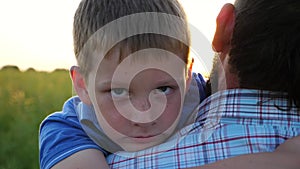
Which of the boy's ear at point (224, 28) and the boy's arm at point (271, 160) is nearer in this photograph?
the boy's arm at point (271, 160)

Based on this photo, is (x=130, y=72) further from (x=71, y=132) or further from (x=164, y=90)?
(x=71, y=132)

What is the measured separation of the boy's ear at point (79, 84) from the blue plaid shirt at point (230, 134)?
8.7 inches

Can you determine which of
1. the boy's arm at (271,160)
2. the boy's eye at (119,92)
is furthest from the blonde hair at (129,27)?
the boy's arm at (271,160)

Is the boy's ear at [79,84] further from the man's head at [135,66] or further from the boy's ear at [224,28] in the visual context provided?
the boy's ear at [224,28]

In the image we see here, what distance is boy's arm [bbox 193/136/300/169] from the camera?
5.30ft

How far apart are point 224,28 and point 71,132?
0.54m

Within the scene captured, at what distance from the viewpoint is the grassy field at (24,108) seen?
18.1 ft

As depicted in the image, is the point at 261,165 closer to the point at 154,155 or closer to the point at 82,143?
the point at 154,155

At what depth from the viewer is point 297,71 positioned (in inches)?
66.6

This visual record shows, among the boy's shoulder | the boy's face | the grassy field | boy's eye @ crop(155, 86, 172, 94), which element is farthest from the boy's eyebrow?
the grassy field

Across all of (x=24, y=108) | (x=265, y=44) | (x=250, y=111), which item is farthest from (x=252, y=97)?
(x=24, y=108)

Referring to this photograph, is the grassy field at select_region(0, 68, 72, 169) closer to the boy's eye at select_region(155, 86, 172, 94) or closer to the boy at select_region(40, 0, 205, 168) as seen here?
the boy at select_region(40, 0, 205, 168)

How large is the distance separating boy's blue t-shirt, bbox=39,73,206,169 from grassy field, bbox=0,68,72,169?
3.34m

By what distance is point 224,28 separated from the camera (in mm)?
1768
